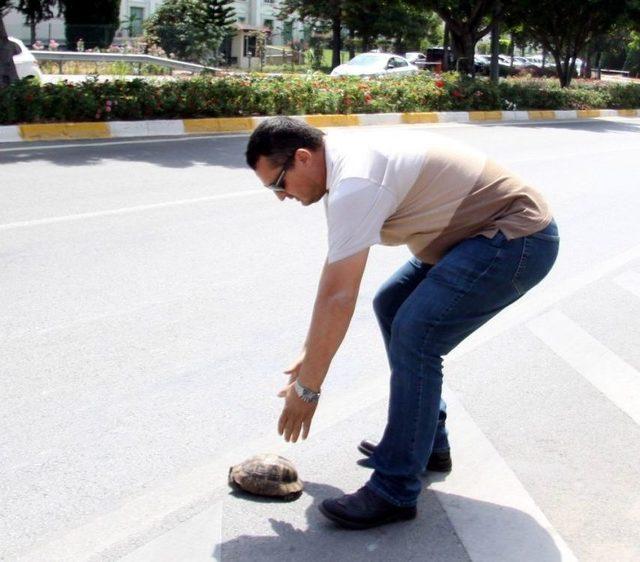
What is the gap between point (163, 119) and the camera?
14656 millimetres

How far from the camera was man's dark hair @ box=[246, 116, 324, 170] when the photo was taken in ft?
9.43

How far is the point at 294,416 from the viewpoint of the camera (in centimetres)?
293

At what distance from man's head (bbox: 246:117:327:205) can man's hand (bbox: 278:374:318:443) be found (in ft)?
2.12

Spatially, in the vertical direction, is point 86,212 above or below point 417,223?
below

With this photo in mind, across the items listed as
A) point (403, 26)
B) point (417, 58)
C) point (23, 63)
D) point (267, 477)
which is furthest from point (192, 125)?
point (417, 58)

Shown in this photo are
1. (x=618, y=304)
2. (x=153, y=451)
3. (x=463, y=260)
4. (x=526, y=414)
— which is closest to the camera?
(x=463, y=260)

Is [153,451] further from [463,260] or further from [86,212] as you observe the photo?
[86,212]

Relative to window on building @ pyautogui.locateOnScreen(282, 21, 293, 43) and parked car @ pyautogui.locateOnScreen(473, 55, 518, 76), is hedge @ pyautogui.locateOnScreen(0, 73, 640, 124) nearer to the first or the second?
parked car @ pyautogui.locateOnScreen(473, 55, 518, 76)

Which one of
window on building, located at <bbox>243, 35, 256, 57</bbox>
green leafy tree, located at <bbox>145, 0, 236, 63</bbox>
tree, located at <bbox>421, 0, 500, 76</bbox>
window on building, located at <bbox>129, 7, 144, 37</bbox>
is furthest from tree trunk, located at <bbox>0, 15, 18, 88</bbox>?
window on building, located at <bbox>243, 35, 256, 57</bbox>

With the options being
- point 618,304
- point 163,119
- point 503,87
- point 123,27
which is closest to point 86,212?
point 618,304

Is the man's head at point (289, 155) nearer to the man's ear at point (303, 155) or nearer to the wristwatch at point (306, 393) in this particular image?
the man's ear at point (303, 155)

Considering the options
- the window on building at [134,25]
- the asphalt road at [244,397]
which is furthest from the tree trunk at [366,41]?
the asphalt road at [244,397]

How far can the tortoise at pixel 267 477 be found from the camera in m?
3.28

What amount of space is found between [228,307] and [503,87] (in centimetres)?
1947
